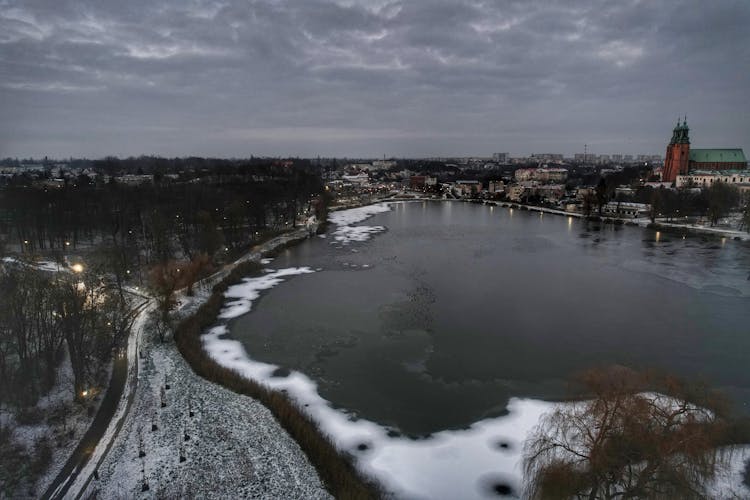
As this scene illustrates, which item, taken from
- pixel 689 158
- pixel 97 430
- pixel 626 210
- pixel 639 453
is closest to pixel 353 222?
pixel 626 210

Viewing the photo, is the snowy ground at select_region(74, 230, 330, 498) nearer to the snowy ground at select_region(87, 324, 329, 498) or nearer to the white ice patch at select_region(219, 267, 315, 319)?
the snowy ground at select_region(87, 324, 329, 498)

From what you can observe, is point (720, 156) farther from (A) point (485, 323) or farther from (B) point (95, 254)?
(B) point (95, 254)

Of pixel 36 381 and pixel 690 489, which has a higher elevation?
pixel 690 489

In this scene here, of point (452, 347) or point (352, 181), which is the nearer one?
point (452, 347)

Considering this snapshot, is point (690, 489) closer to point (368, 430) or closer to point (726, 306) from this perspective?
point (368, 430)

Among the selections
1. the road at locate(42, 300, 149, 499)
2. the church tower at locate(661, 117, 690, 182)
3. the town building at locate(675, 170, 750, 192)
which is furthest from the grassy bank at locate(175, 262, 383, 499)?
the church tower at locate(661, 117, 690, 182)

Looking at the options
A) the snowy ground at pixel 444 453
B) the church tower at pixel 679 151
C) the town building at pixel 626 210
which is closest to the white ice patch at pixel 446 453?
the snowy ground at pixel 444 453

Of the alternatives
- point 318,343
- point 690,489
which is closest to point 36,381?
point 318,343
